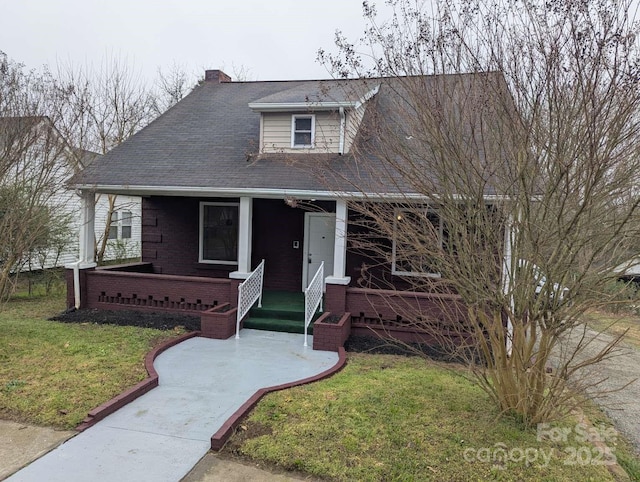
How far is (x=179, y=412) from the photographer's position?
15.3 feet

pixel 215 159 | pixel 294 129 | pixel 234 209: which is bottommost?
pixel 234 209

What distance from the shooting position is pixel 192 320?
8.56 m

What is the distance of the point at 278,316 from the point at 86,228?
4.80m

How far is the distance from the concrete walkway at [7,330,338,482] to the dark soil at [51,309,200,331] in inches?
38.5

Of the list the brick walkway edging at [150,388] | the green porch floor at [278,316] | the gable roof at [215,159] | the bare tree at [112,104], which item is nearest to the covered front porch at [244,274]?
the green porch floor at [278,316]

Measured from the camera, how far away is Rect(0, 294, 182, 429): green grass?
4.55 m

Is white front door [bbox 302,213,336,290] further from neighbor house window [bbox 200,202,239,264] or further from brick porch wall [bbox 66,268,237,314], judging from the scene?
brick porch wall [bbox 66,268,237,314]

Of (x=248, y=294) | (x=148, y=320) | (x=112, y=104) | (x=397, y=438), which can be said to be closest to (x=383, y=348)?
(x=248, y=294)

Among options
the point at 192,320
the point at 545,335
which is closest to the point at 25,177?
the point at 192,320

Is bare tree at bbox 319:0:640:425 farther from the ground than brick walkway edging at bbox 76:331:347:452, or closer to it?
farther from the ground

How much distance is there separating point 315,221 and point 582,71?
7584 millimetres

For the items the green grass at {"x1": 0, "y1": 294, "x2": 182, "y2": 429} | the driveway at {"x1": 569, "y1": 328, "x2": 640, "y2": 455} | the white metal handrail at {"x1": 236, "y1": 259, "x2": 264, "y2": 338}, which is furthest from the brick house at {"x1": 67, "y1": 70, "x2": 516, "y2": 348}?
the driveway at {"x1": 569, "y1": 328, "x2": 640, "y2": 455}

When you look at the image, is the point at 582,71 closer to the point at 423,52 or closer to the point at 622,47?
the point at 622,47
